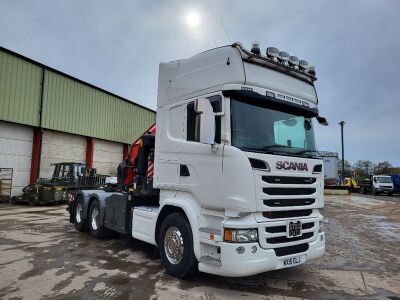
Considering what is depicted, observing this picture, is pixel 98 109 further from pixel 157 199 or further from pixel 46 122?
pixel 157 199

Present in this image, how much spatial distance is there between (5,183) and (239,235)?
20.3 meters

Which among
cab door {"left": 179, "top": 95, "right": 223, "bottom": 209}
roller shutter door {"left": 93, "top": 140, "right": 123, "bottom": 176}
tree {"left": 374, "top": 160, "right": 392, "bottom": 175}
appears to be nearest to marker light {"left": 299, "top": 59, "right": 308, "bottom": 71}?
cab door {"left": 179, "top": 95, "right": 223, "bottom": 209}

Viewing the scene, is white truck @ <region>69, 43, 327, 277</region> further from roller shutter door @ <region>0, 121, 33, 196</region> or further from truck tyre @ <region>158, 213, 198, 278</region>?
roller shutter door @ <region>0, 121, 33, 196</region>

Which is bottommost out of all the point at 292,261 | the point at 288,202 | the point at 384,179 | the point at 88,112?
the point at 292,261

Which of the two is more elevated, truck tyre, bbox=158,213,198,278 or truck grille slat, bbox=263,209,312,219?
truck grille slat, bbox=263,209,312,219

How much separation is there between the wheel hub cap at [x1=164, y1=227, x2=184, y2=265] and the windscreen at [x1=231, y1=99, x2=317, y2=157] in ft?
6.10

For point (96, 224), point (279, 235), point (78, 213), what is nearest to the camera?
point (279, 235)

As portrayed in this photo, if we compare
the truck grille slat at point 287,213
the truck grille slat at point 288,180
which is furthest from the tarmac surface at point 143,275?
the truck grille slat at point 288,180

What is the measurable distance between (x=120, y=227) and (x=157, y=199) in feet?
4.73

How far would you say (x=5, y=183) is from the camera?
→ 838 inches

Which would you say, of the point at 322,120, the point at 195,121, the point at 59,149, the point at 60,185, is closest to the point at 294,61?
the point at 322,120

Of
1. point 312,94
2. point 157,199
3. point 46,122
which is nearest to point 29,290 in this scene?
point 157,199

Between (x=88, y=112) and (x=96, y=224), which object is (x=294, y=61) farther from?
(x=88, y=112)

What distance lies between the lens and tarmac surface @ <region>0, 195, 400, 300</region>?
17.3ft
